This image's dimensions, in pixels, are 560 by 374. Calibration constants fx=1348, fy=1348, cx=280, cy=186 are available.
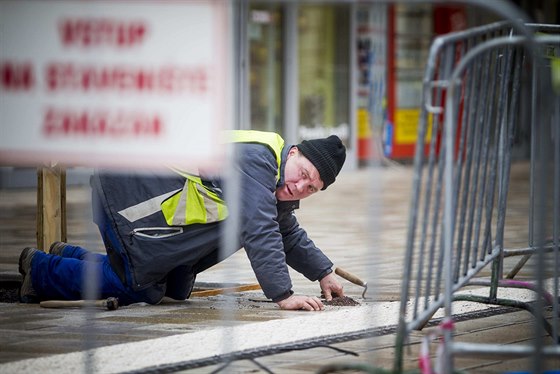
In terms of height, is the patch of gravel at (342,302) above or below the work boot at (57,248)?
below

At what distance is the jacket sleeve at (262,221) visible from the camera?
5.63 metres

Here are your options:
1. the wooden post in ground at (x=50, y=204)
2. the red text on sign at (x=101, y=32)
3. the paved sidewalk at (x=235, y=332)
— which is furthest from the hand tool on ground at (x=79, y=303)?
the red text on sign at (x=101, y=32)

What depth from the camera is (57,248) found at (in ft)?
22.2

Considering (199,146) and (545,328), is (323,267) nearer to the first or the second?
(545,328)

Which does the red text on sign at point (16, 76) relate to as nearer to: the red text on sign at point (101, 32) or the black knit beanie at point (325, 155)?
the red text on sign at point (101, 32)

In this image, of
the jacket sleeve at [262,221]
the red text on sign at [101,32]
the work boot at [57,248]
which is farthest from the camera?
the work boot at [57,248]

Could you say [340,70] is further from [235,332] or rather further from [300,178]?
[235,332]

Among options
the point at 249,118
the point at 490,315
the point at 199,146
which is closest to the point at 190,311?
the point at 490,315

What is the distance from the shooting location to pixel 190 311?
614cm

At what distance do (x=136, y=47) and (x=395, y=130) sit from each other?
2047cm

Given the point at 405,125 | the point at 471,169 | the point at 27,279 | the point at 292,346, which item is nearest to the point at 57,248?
the point at 27,279

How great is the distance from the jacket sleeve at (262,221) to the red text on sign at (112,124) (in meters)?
2.06

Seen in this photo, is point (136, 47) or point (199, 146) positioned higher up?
point (136, 47)

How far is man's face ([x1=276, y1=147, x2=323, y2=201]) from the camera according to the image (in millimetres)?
5867
